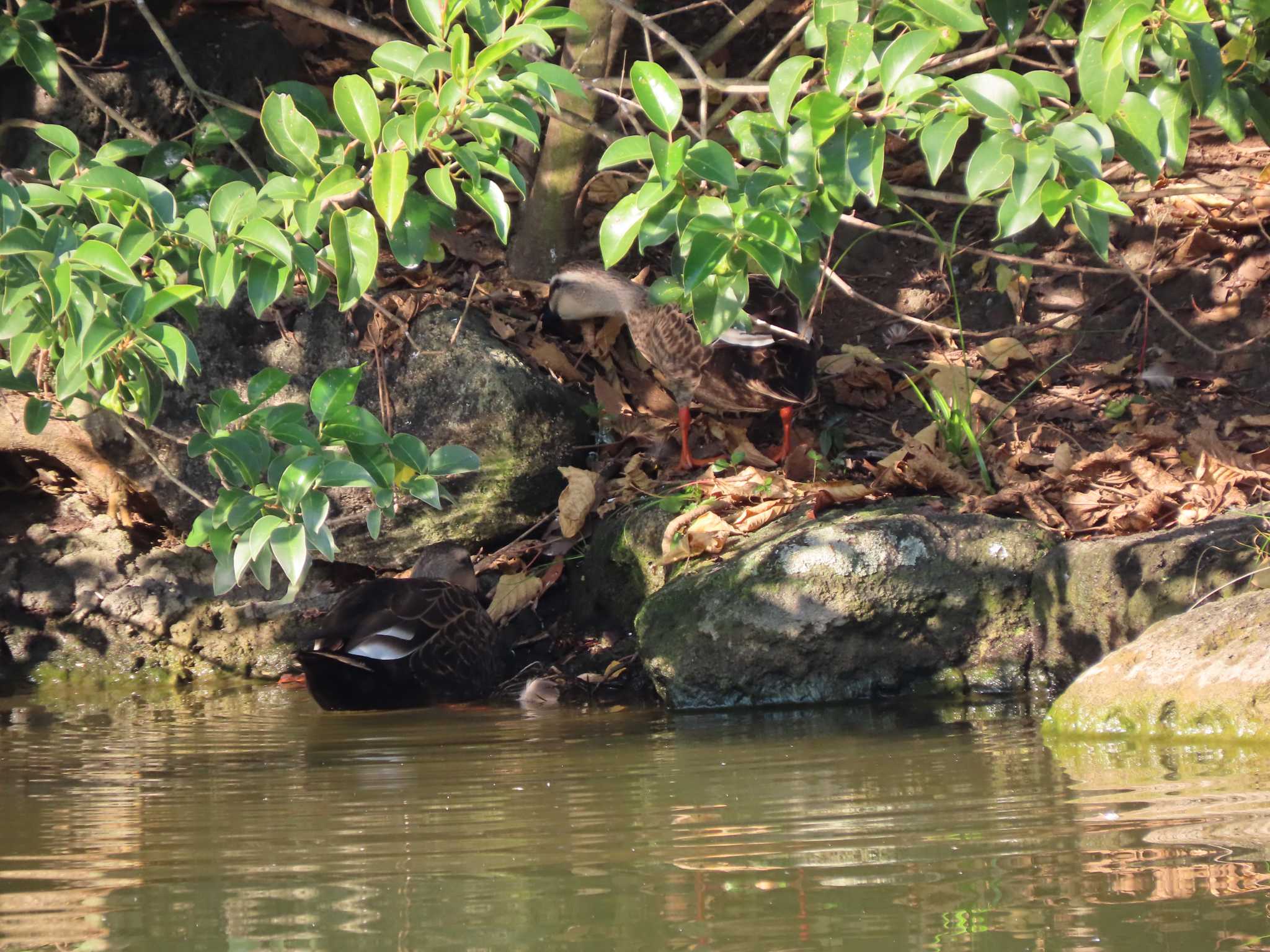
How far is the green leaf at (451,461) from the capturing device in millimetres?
3326

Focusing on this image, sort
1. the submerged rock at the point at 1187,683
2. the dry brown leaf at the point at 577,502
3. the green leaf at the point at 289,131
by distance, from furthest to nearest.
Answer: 1. the dry brown leaf at the point at 577,502
2. the submerged rock at the point at 1187,683
3. the green leaf at the point at 289,131

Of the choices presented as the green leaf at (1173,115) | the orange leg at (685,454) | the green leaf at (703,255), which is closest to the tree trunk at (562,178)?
the orange leg at (685,454)

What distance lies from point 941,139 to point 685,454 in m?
3.53

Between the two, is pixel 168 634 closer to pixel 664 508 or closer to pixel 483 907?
pixel 664 508

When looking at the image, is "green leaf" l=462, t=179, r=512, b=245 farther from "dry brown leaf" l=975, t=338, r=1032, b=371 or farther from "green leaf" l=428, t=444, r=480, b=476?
"dry brown leaf" l=975, t=338, r=1032, b=371

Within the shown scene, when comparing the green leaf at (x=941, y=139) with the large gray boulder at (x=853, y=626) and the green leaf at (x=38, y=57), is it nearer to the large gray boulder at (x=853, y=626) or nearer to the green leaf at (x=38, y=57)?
the large gray boulder at (x=853, y=626)

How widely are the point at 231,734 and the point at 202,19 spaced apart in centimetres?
419

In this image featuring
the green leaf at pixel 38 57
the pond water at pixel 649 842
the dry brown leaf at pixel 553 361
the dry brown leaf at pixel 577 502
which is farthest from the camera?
the dry brown leaf at pixel 553 361

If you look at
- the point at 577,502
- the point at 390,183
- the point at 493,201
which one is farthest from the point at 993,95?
the point at 577,502

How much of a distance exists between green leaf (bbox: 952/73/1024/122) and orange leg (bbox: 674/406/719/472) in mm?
3574

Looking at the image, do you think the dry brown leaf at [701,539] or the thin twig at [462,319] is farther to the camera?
the thin twig at [462,319]

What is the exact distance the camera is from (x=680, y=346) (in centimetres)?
607

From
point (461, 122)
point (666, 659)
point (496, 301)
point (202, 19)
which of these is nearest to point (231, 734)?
point (666, 659)

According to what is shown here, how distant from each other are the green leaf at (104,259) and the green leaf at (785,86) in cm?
139
